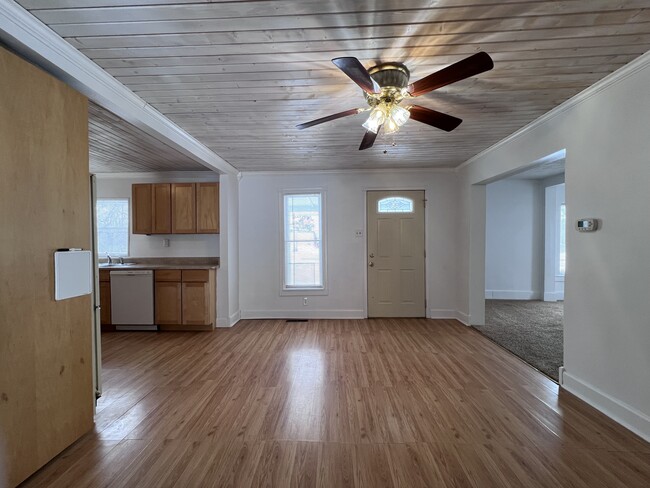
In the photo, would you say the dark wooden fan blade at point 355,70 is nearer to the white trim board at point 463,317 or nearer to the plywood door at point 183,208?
the plywood door at point 183,208

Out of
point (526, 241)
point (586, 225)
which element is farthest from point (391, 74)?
point (526, 241)

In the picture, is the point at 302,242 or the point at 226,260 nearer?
the point at 226,260

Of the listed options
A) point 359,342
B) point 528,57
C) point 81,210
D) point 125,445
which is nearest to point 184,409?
point 125,445

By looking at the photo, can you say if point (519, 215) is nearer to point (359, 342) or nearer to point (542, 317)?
point (542, 317)

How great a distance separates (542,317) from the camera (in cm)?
493

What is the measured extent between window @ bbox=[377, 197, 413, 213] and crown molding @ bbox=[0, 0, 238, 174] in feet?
10.7

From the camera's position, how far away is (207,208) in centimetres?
465

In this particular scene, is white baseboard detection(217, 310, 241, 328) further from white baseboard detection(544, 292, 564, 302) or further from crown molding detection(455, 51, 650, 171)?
white baseboard detection(544, 292, 564, 302)

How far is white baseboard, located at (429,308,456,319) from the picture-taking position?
16.2 feet

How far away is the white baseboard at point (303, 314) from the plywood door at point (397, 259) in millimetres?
295

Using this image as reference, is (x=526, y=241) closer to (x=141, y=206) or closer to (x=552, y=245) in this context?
(x=552, y=245)

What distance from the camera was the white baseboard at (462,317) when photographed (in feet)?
14.9

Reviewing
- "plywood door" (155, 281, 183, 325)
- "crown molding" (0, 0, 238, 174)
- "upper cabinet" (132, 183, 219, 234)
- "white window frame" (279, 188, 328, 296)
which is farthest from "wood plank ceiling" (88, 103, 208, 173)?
"plywood door" (155, 281, 183, 325)

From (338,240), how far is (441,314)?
2.12 m
